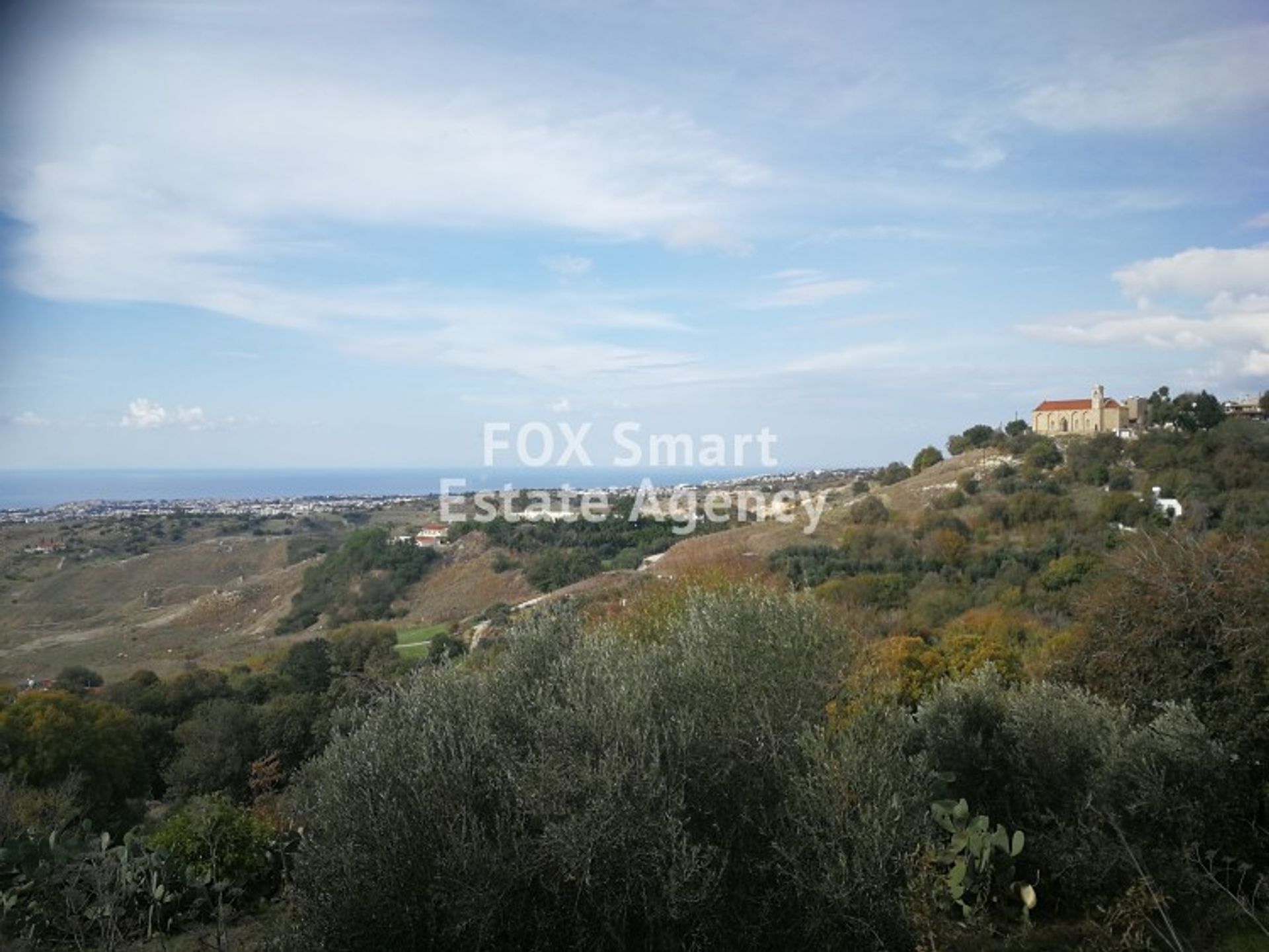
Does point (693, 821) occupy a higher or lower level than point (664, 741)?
lower

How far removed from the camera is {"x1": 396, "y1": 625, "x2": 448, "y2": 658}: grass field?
87.7 feet

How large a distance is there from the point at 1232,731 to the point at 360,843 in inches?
353

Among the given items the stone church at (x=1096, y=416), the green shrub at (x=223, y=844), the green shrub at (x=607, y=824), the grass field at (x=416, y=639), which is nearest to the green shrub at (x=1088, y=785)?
the green shrub at (x=607, y=824)

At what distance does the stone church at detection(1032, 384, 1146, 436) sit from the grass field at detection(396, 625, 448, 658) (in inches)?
1521

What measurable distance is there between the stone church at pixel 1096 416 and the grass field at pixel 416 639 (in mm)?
38641

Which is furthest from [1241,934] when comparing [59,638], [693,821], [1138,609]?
[59,638]

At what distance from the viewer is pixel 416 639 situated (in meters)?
31.1

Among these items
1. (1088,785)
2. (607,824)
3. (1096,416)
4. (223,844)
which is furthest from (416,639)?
(1096,416)

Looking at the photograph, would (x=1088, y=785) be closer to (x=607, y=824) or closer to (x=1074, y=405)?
(x=607, y=824)

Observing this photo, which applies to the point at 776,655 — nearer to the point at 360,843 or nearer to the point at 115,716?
the point at 360,843

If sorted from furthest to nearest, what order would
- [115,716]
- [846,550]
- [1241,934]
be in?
1. [846,550]
2. [115,716]
3. [1241,934]

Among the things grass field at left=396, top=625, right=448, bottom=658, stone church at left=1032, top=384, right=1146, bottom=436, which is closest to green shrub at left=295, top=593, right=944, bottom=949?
grass field at left=396, top=625, right=448, bottom=658

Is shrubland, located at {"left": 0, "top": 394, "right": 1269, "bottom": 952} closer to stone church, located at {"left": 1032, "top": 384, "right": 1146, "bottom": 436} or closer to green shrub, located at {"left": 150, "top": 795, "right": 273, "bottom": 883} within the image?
green shrub, located at {"left": 150, "top": 795, "right": 273, "bottom": 883}

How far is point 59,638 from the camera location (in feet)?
101
